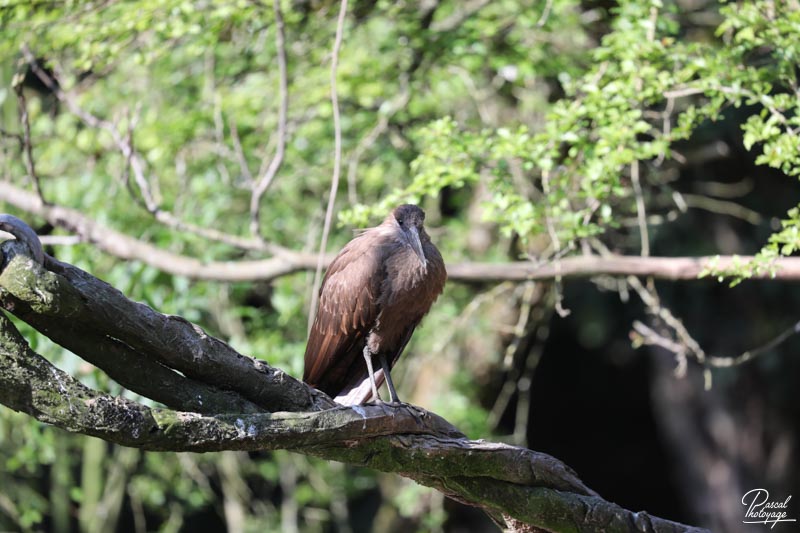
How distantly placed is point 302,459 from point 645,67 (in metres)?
4.26

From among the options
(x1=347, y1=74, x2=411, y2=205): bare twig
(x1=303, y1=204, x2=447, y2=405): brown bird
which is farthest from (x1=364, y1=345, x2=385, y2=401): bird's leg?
(x1=347, y1=74, x2=411, y2=205): bare twig

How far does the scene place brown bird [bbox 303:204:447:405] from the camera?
11.8ft

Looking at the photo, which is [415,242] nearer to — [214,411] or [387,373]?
[387,373]

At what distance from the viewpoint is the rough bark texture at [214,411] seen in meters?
2.00

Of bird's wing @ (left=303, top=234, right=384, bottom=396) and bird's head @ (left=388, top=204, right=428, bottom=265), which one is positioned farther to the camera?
bird's head @ (left=388, top=204, right=428, bottom=265)

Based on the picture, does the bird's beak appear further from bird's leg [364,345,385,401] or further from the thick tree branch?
the thick tree branch

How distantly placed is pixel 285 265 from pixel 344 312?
1145 mm

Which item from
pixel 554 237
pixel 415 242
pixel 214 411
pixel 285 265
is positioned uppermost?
pixel 214 411

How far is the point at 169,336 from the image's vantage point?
2277 millimetres

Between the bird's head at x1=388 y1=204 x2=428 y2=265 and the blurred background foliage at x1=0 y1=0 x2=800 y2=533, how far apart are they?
0.64 feet

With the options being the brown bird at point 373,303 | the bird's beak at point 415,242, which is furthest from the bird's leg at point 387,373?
the bird's beak at point 415,242

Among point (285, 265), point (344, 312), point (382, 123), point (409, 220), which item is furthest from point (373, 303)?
point (382, 123)

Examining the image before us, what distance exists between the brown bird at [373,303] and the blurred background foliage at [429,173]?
1.07 feet

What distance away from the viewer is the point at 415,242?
12.2 feet
